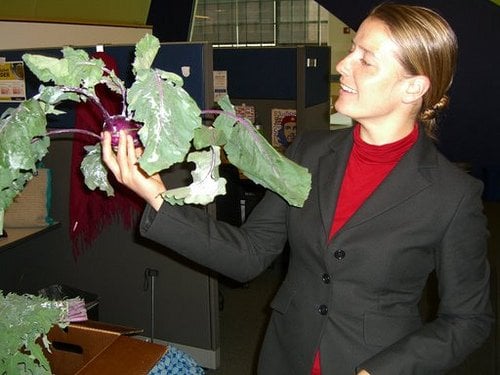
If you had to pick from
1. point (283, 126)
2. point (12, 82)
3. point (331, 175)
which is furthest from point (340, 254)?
point (283, 126)

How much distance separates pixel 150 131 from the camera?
0.78 metres

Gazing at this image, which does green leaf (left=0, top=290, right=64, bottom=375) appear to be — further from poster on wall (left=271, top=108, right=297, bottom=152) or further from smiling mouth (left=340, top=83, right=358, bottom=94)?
poster on wall (left=271, top=108, right=297, bottom=152)

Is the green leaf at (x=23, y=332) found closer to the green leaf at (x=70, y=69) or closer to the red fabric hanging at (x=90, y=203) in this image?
the green leaf at (x=70, y=69)

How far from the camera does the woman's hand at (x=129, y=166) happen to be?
2.97ft

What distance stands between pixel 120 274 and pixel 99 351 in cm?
143

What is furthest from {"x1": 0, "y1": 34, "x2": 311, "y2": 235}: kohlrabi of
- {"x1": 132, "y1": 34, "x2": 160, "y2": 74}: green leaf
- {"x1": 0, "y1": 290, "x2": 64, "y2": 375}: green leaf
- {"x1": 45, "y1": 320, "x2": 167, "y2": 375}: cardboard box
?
Result: {"x1": 45, "y1": 320, "x2": 167, "y2": 375}: cardboard box

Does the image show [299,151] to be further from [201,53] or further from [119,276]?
[119,276]

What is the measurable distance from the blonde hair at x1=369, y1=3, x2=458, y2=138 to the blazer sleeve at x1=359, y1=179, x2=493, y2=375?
0.80 feet

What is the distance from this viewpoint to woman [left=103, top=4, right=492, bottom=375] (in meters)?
1.01

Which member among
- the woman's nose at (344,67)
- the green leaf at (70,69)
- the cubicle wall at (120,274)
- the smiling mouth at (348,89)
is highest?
the woman's nose at (344,67)

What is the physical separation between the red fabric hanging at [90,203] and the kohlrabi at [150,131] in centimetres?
123

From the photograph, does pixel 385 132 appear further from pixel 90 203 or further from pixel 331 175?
pixel 90 203

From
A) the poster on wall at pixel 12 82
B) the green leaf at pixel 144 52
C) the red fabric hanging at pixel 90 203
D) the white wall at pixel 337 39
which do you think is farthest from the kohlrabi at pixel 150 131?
the white wall at pixel 337 39

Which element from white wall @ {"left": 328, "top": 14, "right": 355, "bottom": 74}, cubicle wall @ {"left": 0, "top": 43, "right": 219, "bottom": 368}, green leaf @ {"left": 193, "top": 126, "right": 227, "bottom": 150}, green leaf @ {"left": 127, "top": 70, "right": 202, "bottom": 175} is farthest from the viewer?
white wall @ {"left": 328, "top": 14, "right": 355, "bottom": 74}
